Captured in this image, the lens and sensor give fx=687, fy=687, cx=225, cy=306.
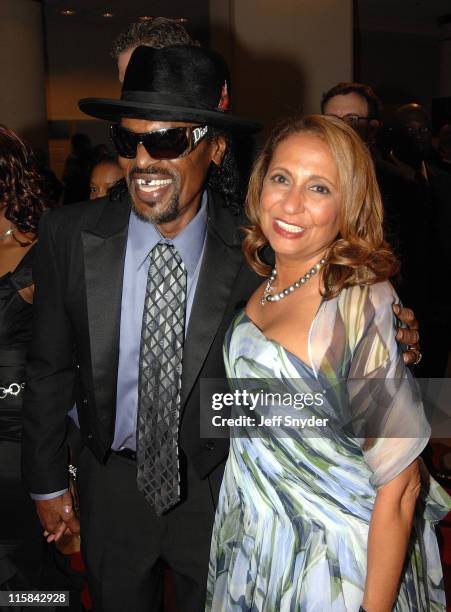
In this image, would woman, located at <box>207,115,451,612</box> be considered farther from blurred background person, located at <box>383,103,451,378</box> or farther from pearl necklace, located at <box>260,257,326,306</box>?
blurred background person, located at <box>383,103,451,378</box>

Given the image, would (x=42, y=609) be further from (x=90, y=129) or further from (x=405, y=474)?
(x=90, y=129)

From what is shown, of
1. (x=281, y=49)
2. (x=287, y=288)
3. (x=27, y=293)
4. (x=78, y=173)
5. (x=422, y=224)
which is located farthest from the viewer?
(x=78, y=173)

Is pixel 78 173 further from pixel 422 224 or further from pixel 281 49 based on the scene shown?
pixel 422 224

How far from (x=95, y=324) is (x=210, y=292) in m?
0.31

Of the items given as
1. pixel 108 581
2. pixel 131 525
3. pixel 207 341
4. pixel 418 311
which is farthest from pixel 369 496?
pixel 418 311

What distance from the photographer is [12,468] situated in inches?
89.7

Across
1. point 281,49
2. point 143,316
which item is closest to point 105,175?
point 143,316

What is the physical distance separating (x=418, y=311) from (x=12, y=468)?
2.24 meters

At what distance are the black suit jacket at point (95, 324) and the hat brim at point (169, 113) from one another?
0.24 m

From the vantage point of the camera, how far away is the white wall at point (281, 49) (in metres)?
5.38

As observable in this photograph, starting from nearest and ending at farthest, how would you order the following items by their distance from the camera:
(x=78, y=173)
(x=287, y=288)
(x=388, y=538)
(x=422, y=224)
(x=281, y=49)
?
(x=388, y=538)
(x=287, y=288)
(x=422, y=224)
(x=281, y=49)
(x=78, y=173)

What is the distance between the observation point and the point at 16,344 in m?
2.22

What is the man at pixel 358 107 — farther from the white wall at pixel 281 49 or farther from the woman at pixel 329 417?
the white wall at pixel 281 49

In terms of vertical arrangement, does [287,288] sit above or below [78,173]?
above
